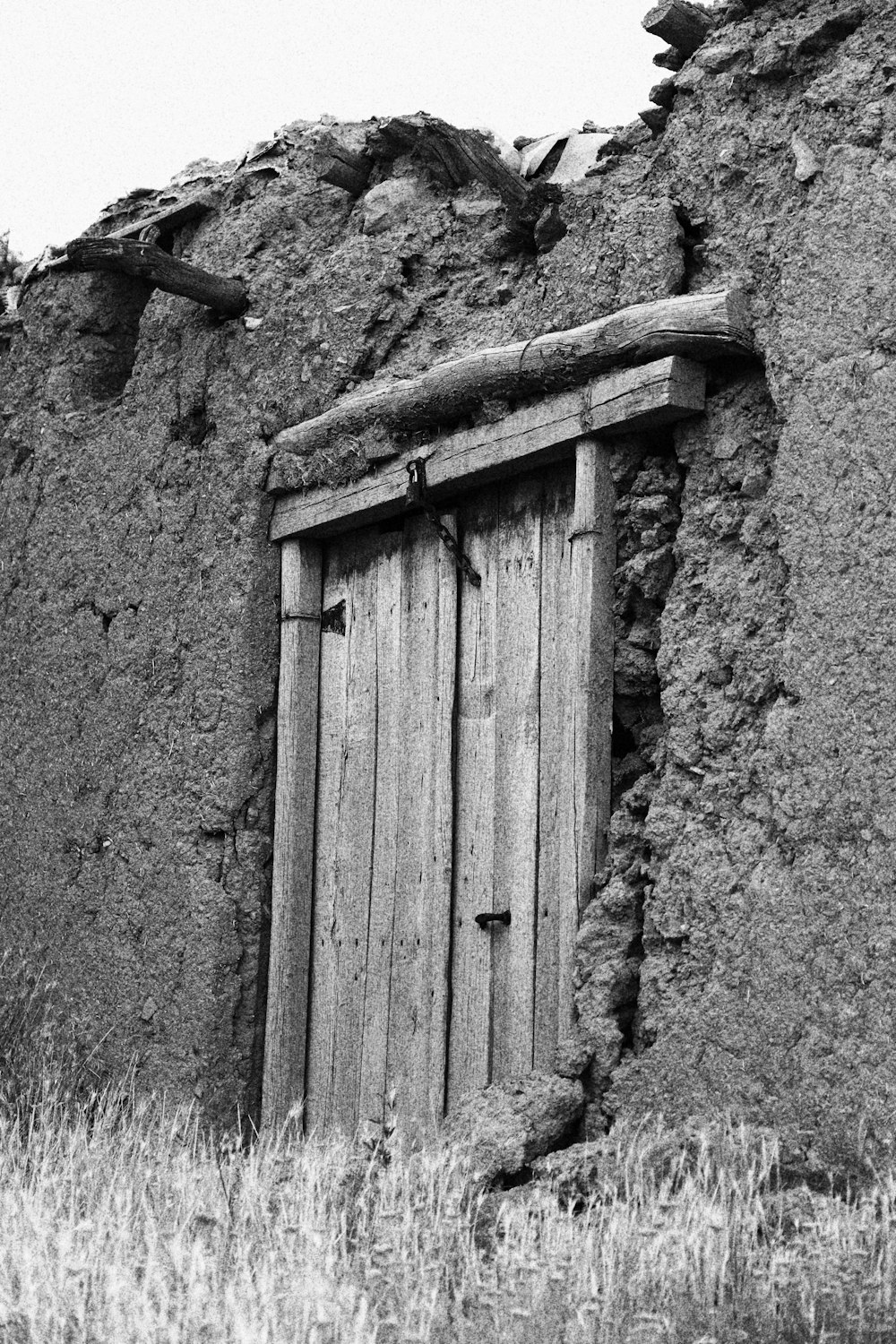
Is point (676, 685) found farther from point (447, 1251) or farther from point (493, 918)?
point (447, 1251)

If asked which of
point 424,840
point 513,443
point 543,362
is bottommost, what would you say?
point 424,840

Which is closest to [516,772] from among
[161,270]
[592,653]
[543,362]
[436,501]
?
[592,653]

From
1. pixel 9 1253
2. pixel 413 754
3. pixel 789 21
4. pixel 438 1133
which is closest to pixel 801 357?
pixel 789 21

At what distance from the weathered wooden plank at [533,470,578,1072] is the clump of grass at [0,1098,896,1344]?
0.45 m

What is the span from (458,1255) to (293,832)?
1.94m

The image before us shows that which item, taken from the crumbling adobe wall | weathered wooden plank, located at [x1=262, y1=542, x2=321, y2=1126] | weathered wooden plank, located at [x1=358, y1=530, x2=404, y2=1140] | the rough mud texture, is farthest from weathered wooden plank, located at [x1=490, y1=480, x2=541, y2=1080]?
weathered wooden plank, located at [x1=262, y1=542, x2=321, y2=1126]

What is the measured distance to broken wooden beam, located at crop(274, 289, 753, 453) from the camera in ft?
12.9

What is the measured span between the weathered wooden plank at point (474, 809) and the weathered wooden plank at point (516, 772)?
0.10ft

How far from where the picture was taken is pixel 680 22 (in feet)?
13.8

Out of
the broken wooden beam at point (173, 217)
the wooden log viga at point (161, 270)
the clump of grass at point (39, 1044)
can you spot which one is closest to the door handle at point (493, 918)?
the clump of grass at point (39, 1044)

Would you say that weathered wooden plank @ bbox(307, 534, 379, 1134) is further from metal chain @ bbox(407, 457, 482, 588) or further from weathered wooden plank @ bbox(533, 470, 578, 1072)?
weathered wooden plank @ bbox(533, 470, 578, 1072)

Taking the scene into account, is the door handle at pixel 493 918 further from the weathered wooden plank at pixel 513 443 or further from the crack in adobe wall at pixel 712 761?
the weathered wooden plank at pixel 513 443

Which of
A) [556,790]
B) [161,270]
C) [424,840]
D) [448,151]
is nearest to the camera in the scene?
[556,790]

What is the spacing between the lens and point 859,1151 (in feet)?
10.8
